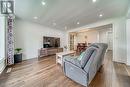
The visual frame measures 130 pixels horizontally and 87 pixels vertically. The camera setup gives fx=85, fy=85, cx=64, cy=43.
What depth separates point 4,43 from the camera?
3.71 metres

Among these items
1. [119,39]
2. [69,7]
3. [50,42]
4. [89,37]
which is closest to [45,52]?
[50,42]

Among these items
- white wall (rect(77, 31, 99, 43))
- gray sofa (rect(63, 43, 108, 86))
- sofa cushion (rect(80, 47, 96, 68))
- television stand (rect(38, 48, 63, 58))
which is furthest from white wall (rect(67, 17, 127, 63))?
white wall (rect(77, 31, 99, 43))

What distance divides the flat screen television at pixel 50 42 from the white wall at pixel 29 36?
30 centimetres

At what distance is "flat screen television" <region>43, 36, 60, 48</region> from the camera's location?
6.55 meters

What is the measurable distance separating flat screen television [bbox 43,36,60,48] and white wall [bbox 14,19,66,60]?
30 centimetres

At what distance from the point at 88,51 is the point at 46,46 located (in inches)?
193

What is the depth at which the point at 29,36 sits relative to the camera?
560 cm

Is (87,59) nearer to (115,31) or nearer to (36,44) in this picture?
(115,31)

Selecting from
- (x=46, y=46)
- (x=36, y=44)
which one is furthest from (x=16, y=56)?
(x=46, y=46)

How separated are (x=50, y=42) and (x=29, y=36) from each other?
72.0 inches

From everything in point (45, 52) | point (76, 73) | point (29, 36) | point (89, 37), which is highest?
point (89, 37)

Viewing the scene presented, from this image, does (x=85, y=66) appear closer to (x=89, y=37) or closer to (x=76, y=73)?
(x=76, y=73)

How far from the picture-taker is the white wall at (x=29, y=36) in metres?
5.04

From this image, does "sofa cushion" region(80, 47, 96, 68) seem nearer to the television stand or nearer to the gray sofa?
the gray sofa
